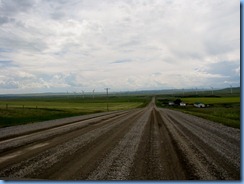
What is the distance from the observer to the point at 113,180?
269 inches

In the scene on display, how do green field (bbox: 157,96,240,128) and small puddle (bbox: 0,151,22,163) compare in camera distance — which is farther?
green field (bbox: 157,96,240,128)

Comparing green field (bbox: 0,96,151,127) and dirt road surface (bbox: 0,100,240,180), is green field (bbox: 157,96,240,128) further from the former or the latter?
green field (bbox: 0,96,151,127)

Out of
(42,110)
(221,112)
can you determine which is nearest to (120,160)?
(221,112)

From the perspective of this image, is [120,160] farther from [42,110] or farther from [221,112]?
[42,110]

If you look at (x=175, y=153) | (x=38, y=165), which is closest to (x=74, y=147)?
(x=38, y=165)

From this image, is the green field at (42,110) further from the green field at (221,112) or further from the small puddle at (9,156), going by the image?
the green field at (221,112)

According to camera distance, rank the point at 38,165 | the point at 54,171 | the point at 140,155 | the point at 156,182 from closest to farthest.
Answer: the point at 156,182 → the point at 54,171 → the point at 38,165 → the point at 140,155

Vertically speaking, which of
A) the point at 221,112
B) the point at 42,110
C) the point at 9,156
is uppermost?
the point at 9,156

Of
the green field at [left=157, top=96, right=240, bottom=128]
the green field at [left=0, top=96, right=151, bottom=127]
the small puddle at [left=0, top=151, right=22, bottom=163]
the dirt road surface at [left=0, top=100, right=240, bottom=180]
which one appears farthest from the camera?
the green field at [left=0, top=96, right=151, bottom=127]

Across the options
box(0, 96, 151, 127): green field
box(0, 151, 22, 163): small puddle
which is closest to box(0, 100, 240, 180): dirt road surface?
box(0, 151, 22, 163): small puddle

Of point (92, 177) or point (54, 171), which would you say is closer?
point (92, 177)

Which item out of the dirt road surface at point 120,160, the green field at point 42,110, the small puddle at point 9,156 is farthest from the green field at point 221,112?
the green field at point 42,110

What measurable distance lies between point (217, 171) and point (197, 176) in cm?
88

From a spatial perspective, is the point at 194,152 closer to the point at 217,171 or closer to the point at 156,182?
the point at 217,171
